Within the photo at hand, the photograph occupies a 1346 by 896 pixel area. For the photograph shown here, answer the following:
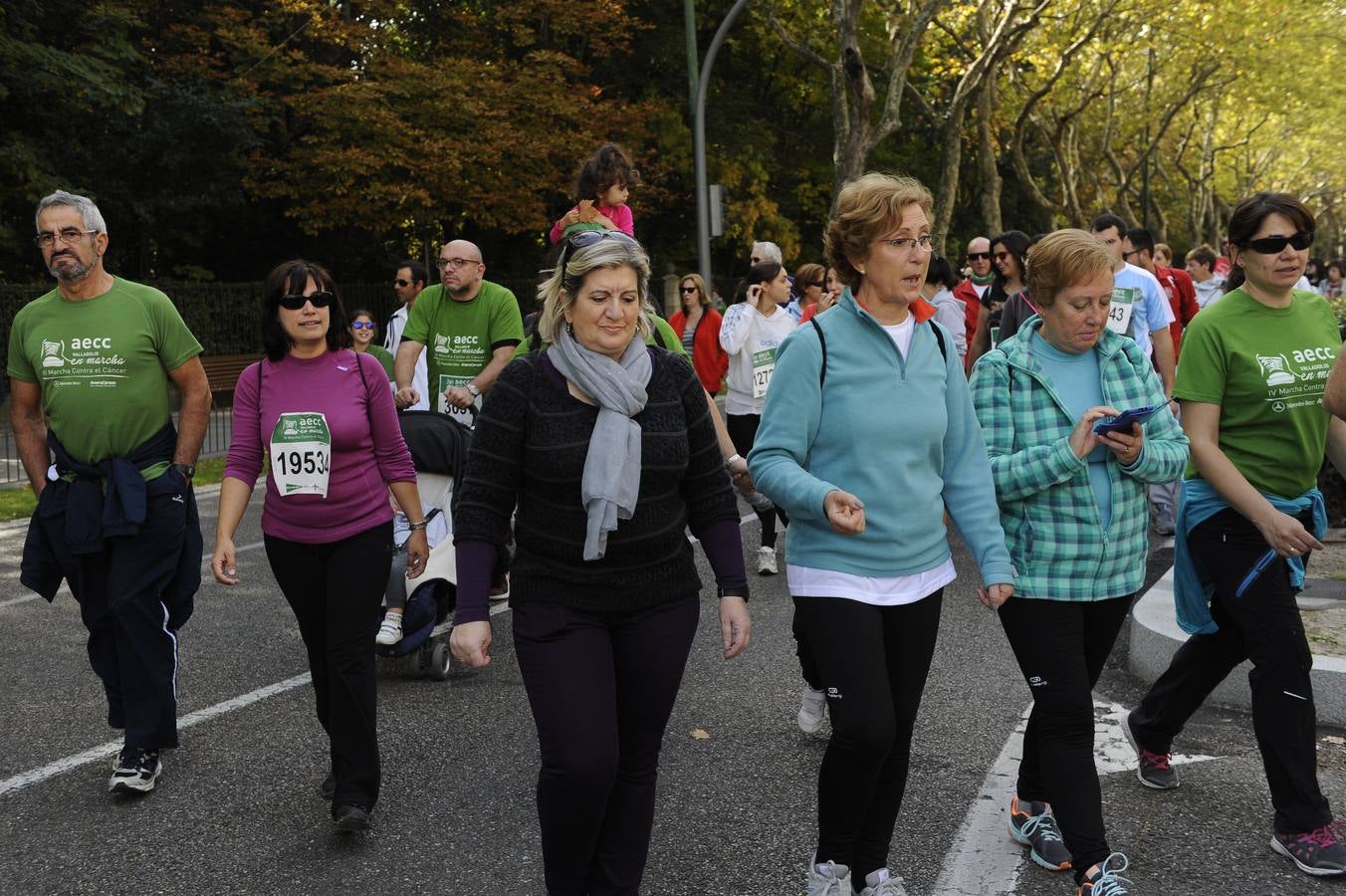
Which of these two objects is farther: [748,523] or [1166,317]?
[748,523]

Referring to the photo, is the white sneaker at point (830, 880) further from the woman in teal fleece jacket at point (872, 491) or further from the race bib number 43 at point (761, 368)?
the race bib number 43 at point (761, 368)

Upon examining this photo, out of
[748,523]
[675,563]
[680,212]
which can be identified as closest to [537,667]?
[675,563]

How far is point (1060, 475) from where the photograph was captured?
3.58 m

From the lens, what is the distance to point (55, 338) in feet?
15.4

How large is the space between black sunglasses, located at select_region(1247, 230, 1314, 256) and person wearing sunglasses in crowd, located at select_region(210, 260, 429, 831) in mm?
2630

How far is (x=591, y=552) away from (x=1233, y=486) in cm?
194

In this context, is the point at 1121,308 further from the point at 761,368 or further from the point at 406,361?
the point at 406,361

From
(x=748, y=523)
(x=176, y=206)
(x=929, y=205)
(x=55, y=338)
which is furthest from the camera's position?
(x=176, y=206)

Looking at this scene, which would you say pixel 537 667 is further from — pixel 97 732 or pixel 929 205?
pixel 97 732

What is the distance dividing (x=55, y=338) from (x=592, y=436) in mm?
2432

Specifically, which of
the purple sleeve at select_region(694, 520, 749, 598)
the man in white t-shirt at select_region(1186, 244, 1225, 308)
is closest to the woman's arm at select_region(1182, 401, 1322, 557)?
the purple sleeve at select_region(694, 520, 749, 598)

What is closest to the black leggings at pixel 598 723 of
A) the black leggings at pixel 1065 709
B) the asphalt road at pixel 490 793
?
the asphalt road at pixel 490 793

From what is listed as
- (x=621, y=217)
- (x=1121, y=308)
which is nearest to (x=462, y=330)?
(x=621, y=217)

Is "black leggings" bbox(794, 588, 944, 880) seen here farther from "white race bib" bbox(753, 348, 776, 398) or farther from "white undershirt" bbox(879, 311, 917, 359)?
"white race bib" bbox(753, 348, 776, 398)
